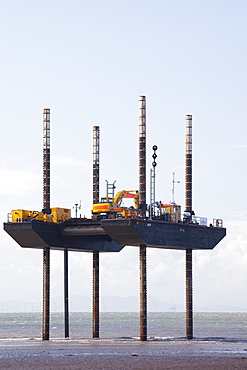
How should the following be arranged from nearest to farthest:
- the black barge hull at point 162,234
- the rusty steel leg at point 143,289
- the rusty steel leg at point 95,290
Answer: the black barge hull at point 162,234 → the rusty steel leg at point 143,289 → the rusty steel leg at point 95,290

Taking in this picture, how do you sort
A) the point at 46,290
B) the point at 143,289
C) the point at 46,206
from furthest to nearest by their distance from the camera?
the point at 46,290, the point at 46,206, the point at 143,289

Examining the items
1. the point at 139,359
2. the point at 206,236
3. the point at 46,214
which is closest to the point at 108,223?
the point at 46,214

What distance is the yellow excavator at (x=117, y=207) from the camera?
95.9 m

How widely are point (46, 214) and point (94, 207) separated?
6.08 meters

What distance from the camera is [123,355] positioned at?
3046 inches

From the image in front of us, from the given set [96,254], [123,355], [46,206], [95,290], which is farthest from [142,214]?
[123,355]

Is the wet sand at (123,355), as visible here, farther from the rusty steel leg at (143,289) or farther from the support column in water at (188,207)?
the support column in water at (188,207)

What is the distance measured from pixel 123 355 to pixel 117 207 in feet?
79.7

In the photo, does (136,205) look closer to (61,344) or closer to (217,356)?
(61,344)

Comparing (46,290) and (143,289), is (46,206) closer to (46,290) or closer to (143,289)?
(46,290)

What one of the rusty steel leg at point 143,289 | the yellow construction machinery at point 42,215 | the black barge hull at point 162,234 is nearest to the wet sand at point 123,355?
the rusty steel leg at point 143,289

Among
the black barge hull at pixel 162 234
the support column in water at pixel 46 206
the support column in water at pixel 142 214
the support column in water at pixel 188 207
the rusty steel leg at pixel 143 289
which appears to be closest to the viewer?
the black barge hull at pixel 162 234

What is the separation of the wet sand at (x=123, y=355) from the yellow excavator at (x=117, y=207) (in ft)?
46.4

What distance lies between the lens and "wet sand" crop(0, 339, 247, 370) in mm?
67500
